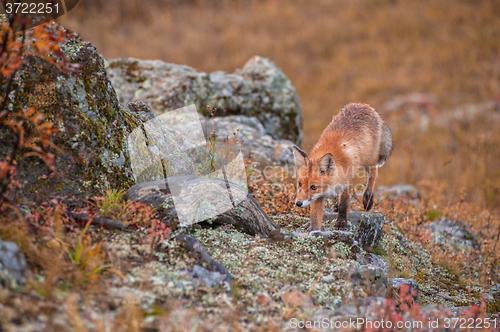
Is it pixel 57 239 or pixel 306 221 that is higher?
pixel 57 239

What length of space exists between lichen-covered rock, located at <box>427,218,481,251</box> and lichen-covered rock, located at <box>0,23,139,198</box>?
6019 mm

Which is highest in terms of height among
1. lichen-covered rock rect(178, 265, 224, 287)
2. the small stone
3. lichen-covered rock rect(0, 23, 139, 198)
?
lichen-covered rock rect(0, 23, 139, 198)

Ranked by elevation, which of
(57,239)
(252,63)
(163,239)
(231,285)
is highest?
(252,63)

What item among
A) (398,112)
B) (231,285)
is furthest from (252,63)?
(398,112)

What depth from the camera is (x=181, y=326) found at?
2680 mm

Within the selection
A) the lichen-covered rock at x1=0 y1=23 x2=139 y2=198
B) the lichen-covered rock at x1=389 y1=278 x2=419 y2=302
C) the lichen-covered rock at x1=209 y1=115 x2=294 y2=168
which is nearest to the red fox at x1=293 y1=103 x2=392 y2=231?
the lichen-covered rock at x1=389 y1=278 x2=419 y2=302

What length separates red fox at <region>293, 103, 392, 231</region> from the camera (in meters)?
5.07

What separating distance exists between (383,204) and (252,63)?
5.84m

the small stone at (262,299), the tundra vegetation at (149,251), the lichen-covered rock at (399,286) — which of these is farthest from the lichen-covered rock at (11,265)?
the lichen-covered rock at (399,286)

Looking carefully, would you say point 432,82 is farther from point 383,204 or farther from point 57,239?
point 57,239

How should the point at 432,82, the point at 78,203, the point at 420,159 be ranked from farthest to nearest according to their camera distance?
1. the point at 432,82
2. the point at 420,159
3. the point at 78,203

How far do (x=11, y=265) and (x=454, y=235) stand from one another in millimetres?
7662

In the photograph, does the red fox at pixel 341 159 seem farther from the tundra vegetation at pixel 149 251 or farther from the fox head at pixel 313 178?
the tundra vegetation at pixel 149 251

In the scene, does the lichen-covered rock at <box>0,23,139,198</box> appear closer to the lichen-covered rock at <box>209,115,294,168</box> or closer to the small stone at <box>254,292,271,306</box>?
the small stone at <box>254,292,271,306</box>
